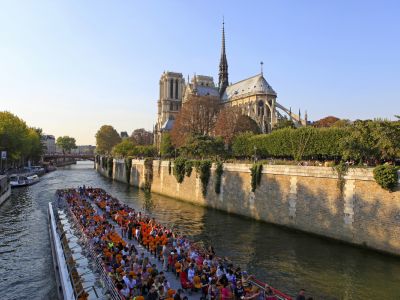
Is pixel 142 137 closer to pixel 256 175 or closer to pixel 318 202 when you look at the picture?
pixel 256 175

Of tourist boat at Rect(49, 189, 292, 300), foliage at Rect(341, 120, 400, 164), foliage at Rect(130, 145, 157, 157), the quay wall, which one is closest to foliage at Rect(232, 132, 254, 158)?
the quay wall

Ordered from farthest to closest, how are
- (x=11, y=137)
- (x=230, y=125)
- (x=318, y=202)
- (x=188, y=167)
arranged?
(x=11, y=137) < (x=230, y=125) < (x=188, y=167) < (x=318, y=202)

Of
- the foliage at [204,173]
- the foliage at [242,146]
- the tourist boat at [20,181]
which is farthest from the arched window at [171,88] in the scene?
the foliage at [204,173]

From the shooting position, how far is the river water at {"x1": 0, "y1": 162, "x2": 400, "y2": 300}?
18.4 m

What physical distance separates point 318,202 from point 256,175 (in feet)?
25.1

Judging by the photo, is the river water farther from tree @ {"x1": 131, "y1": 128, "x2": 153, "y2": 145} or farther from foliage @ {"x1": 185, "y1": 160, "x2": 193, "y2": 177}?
tree @ {"x1": 131, "y1": 128, "x2": 153, "y2": 145}

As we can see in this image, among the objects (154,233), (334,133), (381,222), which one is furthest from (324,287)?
(334,133)

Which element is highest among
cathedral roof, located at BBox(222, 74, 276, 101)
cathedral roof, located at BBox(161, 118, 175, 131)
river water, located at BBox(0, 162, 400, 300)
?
cathedral roof, located at BBox(222, 74, 276, 101)

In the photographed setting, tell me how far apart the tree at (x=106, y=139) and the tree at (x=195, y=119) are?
7501cm

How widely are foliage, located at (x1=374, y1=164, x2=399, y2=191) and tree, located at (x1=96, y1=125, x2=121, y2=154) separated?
124 meters

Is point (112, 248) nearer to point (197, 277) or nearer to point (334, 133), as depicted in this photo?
point (197, 277)

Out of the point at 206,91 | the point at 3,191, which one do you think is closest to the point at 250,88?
the point at 206,91

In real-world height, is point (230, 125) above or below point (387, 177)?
above

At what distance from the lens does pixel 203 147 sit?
4988cm
